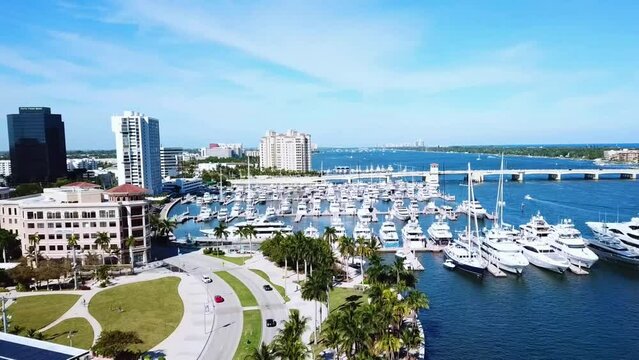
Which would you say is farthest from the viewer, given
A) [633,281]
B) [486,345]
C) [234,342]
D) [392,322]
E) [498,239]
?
[498,239]

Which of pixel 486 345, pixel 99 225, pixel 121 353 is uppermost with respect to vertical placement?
pixel 99 225

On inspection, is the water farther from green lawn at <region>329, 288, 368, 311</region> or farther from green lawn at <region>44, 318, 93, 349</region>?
green lawn at <region>44, 318, 93, 349</region>

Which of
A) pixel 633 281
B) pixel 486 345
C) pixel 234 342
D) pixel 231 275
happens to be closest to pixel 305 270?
pixel 231 275

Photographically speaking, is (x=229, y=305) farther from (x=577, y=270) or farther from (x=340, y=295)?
(x=577, y=270)

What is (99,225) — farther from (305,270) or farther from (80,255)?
(305,270)

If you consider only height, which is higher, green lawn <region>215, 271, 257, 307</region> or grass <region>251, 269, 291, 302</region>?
green lawn <region>215, 271, 257, 307</region>

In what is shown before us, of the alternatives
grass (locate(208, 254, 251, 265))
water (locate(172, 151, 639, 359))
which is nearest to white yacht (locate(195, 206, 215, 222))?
grass (locate(208, 254, 251, 265))
